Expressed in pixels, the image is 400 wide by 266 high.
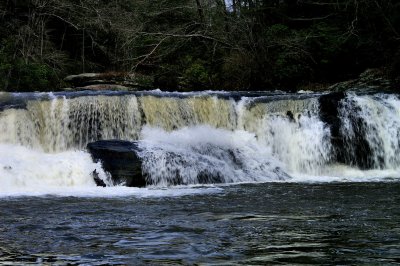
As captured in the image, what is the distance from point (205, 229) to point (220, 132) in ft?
32.9

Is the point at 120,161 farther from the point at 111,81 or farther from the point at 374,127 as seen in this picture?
the point at 111,81

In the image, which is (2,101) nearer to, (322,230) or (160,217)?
(160,217)

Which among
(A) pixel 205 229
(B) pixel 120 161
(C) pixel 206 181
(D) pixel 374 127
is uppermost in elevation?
(D) pixel 374 127

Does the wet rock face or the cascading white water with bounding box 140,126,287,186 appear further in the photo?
the wet rock face

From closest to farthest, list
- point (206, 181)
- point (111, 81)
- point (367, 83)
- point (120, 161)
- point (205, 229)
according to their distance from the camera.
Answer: point (205, 229), point (120, 161), point (206, 181), point (367, 83), point (111, 81)

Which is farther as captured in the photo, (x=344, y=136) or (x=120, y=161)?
(x=344, y=136)

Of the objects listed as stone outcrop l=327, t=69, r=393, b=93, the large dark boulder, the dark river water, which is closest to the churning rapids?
the dark river water

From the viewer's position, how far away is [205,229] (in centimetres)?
645

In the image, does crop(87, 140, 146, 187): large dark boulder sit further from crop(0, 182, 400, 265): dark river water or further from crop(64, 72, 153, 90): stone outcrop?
crop(64, 72, 153, 90): stone outcrop

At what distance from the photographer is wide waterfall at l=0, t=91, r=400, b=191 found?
13.9 metres

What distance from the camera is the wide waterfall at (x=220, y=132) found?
13.9 m

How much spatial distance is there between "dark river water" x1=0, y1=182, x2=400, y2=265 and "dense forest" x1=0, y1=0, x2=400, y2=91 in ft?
46.0

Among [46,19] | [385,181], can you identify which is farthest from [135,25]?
[385,181]

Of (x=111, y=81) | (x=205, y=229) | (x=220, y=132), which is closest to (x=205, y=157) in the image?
(x=220, y=132)
